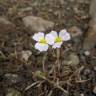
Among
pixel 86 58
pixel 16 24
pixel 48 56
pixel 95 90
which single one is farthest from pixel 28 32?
pixel 95 90

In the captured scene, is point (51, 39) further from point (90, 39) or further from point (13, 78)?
point (90, 39)

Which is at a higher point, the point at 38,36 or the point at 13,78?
the point at 38,36

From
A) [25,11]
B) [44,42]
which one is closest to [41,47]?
[44,42]

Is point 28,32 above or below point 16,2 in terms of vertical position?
below

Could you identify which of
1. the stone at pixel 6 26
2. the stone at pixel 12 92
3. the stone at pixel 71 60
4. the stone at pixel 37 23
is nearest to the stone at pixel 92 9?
the stone at pixel 37 23

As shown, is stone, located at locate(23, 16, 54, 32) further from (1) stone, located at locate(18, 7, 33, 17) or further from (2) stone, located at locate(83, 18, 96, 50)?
(2) stone, located at locate(83, 18, 96, 50)

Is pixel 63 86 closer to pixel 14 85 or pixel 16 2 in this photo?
pixel 14 85

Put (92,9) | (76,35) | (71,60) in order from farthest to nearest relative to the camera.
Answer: (92,9) → (76,35) → (71,60)
